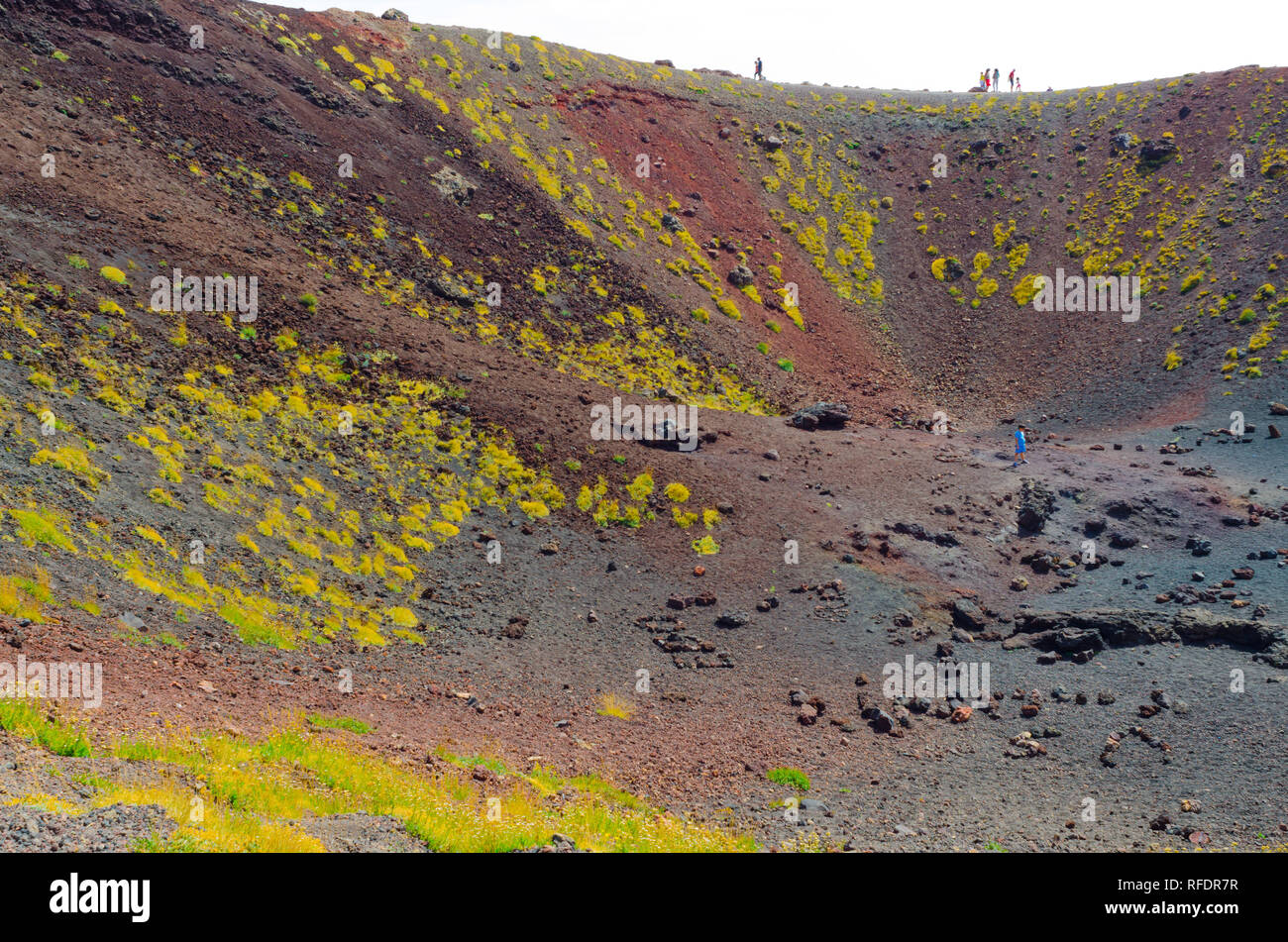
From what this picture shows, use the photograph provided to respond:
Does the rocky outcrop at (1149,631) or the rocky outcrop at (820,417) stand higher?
the rocky outcrop at (820,417)

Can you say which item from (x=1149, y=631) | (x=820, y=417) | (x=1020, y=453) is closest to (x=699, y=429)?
(x=820, y=417)

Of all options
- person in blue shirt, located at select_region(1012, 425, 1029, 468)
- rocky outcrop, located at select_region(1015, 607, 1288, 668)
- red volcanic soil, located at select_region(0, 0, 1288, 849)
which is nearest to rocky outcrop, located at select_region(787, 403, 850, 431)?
red volcanic soil, located at select_region(0, 0, 1288, 849)

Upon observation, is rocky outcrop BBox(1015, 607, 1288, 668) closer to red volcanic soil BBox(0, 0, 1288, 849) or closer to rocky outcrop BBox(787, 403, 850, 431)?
red volcanic soil BBox(0, 0, 1288, 849)

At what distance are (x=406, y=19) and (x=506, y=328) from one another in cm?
3046

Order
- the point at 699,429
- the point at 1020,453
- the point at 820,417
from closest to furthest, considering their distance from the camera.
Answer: the point at 699,429 < the point at 1020,453 < the point at 820,417

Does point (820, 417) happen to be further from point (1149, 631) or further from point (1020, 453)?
point (1149, 631)

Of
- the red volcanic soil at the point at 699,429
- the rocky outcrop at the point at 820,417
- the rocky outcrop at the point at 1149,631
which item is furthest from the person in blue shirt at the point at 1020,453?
the rocky outcrop at the point at 1149,631

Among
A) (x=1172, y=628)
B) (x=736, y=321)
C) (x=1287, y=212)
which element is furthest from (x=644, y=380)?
(x=1287, y=212)

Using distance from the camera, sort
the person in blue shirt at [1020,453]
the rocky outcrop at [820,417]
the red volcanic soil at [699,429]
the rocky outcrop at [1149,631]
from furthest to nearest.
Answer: the rocky outcrop at [820,417] → the person in blue shirt at [1020,453] → the rocky outcrop at [1149,631] → the red volcanic soil at [699,429]

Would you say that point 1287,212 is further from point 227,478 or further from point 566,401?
point 227,478

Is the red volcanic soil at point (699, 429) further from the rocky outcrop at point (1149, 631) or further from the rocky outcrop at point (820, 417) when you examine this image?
the rocky outcrop at point (820, 417)

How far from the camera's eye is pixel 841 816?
49.8 feet

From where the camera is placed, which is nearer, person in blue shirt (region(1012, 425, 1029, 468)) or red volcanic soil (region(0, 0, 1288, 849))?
red volcanic soil (region(0, 0, 1288, 849))

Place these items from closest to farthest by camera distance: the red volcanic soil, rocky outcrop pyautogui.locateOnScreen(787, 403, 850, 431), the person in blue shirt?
the red volcanic soil, the person in blue shirt, rocky outcrop pyautogui.locateOnScreen(787, 403, 850, 431)
